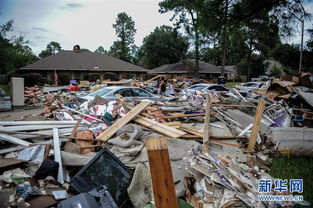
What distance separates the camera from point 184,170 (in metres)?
3.94

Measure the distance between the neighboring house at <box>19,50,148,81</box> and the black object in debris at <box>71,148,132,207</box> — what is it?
88.1ft

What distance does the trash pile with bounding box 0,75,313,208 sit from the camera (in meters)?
2.82

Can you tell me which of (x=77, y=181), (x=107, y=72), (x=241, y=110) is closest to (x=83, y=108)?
(x=77, y=181)

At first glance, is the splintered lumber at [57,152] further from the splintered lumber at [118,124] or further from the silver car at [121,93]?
the silver car at [121,93]

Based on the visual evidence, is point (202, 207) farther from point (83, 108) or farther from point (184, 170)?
point (83, 108)

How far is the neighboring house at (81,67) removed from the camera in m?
28.2

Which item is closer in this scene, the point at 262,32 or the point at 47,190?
the point at 47,190

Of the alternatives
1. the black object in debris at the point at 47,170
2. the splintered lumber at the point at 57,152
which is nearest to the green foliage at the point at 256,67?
the splintered lumber at the point at 57,152

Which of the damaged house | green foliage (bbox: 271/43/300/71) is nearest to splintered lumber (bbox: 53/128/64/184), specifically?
the damaged house

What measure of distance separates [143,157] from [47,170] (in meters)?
1.64

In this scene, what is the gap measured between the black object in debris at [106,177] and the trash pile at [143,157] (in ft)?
0.05

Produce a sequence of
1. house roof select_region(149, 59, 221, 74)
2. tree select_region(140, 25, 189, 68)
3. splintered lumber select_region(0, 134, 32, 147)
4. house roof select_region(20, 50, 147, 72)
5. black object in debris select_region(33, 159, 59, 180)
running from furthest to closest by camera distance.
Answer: tree select_region(140, 25, 189, 68) < house roof select_region(149, 59, 221, 74) < house roof select_region(20, 50, 147, 72) < splintered lumber select_region(0, 134, 32, 147) < black object in debris select_region(33, 159, 59, 180)

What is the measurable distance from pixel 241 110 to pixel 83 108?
19.2 feet

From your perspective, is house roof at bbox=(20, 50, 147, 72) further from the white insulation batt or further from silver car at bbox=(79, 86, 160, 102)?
the white insulation batt
